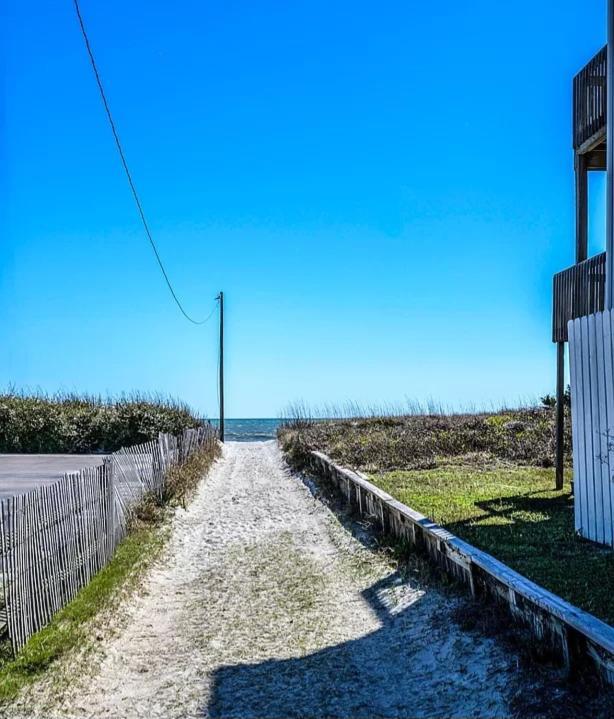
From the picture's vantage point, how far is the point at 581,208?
11.2 metres

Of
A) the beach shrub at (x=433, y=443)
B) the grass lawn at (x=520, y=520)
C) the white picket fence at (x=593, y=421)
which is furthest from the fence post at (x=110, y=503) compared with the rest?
the beach shrub at (x=433, y=443)

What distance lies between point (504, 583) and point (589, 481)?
124 inches

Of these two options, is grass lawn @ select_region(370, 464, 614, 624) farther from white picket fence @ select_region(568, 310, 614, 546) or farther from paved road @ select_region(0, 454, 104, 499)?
paved road @ select_region(0, 454, 104, 499)

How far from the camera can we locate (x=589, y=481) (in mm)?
8055

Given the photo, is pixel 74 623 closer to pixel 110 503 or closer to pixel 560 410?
pixel 110 503

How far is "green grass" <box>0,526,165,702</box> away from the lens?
496cm

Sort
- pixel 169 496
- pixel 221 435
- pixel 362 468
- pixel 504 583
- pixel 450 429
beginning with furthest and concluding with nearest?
pixel 221 435, pixel 450 429, pixel 362 468, pixel 169 496, pixel 504 583

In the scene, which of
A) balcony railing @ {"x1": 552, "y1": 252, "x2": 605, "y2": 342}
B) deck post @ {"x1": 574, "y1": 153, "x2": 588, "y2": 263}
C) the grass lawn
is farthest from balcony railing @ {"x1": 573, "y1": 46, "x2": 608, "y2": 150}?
the grass lawn

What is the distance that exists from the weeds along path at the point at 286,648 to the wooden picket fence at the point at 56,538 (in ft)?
1.98

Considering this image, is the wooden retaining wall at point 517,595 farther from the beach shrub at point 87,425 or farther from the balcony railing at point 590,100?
the beach shrub at point 87,425

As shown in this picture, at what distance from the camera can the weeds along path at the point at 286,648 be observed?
4.58 m

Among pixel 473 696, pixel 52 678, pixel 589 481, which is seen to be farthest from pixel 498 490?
pixel 52 678

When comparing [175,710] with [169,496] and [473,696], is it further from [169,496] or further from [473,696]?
[169,496]

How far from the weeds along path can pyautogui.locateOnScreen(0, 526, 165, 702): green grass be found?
7.4 inches
